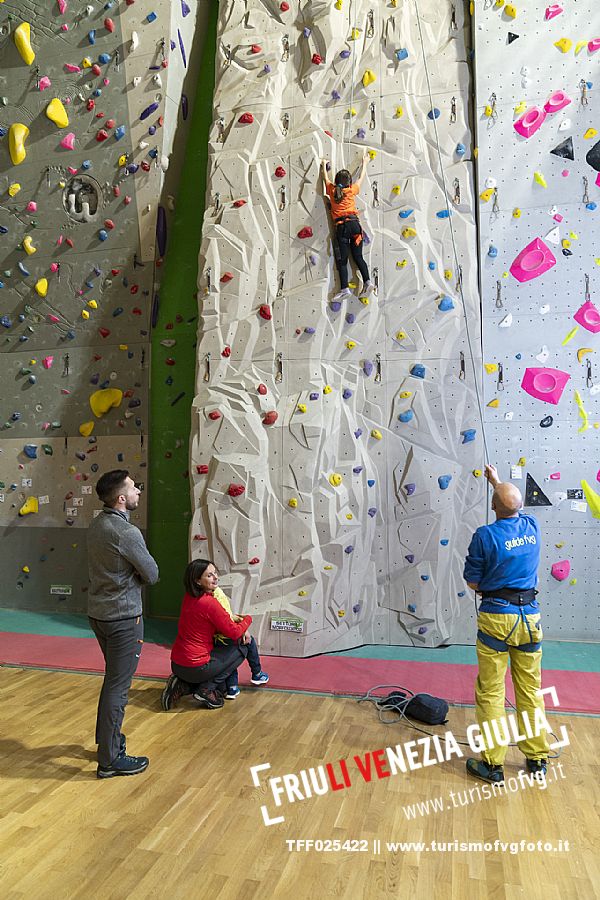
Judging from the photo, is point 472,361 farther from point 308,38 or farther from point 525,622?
point 308,38

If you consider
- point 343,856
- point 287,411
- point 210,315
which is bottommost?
point 343,856

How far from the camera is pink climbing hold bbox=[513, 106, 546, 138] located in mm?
4840

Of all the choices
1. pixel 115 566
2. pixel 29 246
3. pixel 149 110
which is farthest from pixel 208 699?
pixel 149 110

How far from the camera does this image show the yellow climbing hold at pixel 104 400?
227 inches

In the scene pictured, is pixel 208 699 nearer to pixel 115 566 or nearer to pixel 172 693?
pixel 172 693

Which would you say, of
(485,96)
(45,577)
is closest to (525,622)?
(485,96)

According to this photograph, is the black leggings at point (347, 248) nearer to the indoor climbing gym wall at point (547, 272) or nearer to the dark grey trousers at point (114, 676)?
the indoor climbing gym wall at point (547, 272)

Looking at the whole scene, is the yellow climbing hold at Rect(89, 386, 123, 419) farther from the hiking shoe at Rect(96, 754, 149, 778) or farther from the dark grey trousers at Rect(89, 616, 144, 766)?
the hiking shoe at Rect(96, 754, 149, 778)

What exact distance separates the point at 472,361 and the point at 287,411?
1443mm

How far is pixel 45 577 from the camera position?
5.99 metres

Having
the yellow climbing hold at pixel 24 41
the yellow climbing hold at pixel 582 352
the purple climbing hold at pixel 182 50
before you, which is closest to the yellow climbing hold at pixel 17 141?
the yellow climbing hold at pixel 24 41

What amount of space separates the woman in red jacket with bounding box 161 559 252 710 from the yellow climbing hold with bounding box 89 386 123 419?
2599 millimetres

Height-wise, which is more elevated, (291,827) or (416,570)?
→ (416,570)

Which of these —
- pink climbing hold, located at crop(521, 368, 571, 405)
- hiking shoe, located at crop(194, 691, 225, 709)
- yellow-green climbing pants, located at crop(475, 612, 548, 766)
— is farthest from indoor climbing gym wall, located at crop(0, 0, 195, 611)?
yellow-green climbing pants, located at crop(475, 612, 548, 766)
